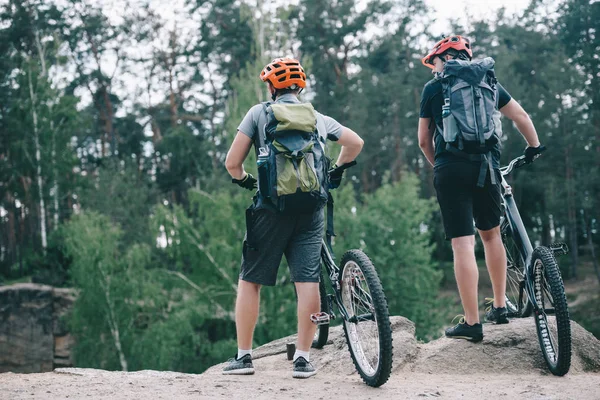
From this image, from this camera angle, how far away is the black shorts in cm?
425

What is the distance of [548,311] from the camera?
13.7 ft

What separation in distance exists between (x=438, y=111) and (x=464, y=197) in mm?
568

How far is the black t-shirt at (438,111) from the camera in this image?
4.28 meters

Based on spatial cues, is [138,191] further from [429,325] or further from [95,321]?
[429,325]

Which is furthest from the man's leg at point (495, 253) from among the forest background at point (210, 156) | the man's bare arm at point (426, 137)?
the forest background at point (210, 156)

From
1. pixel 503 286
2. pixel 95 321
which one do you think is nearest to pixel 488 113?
pixel 503 286

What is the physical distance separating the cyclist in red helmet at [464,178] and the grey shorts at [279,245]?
0.91 meters

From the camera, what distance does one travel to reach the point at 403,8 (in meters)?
31.9

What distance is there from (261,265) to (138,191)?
24.6m

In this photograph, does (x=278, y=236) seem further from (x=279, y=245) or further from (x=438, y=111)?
(x=438, y=111)

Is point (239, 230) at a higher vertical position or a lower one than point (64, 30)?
lower

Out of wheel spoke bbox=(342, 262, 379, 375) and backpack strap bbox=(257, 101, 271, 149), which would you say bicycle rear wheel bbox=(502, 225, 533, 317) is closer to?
wheel spoke bbox=(342, 262, 379, 375)

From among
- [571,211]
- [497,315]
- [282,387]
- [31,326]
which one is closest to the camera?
[282,387]

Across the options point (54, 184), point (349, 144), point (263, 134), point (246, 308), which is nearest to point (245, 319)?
point (246, 308)
